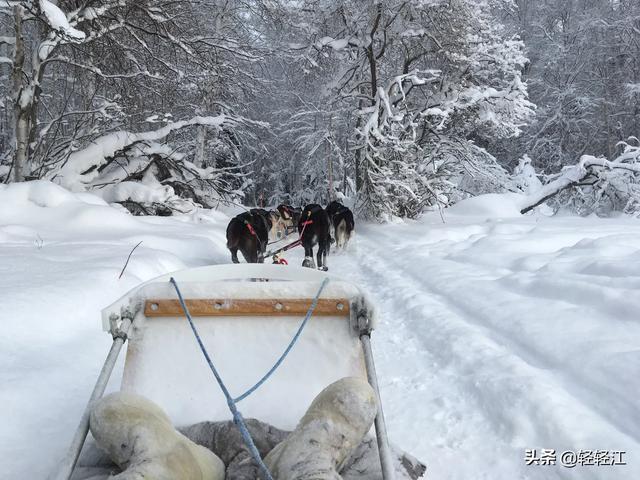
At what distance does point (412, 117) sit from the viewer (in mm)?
13672

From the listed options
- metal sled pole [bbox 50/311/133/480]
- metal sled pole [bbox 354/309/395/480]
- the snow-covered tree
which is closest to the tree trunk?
the snow-covered tree

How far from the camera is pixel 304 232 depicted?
8.07 meters

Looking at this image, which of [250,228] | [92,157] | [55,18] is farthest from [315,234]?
[92,157]

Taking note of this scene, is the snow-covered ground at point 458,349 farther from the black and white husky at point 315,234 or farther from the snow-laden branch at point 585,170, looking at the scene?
the snow-laden branch at point 585,170

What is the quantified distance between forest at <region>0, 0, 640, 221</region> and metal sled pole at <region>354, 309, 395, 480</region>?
5584mm

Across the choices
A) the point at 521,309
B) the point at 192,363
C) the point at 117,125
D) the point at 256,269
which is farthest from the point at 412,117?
the point at 192,363

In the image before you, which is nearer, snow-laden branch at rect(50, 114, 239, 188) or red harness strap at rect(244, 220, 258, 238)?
red harness strap at rect(244, 220, 258, 238)

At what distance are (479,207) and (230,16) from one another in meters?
9.93

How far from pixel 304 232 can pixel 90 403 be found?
649 cm

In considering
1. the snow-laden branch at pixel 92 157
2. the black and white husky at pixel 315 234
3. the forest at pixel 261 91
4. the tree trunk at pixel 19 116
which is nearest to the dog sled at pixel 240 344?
the forest at pixel 261 91

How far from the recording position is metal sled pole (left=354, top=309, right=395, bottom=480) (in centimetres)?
140

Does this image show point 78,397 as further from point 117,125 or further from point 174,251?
point 117,125

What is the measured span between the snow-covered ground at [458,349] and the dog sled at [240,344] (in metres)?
0.56

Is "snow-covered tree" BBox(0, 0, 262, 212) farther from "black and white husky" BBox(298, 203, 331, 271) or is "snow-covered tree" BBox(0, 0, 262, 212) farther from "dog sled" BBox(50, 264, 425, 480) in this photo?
"dog sled" BBox(50, 264, 425, 480)
